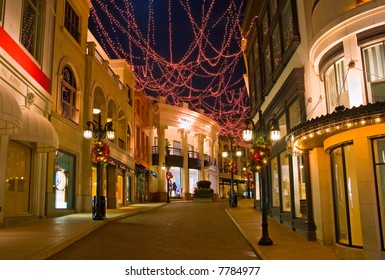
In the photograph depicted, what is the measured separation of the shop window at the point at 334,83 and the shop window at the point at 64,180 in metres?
15.1

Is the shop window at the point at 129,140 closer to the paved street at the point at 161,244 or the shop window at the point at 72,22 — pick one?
the shop window at the point at 72,22

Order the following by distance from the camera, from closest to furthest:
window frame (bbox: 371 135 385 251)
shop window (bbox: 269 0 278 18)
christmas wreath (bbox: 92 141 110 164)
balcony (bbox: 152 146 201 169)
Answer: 1. window frame (bbox: 371 135 385 251)
2. shop window (bbox: 269 0 278 18)
3. christmas wreath (bbox: 92 141 110 164)
4. balcony (bbox: 152 146 201 169)

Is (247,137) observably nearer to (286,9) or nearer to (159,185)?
(286,9)

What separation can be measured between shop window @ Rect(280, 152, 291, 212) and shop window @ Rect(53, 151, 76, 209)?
11938mm

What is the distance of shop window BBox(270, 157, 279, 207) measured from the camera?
68.0ft

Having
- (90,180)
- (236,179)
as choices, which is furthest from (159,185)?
(236,179)

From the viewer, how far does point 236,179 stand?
77.7 metres

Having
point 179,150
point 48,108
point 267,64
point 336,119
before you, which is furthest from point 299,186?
point 179,150

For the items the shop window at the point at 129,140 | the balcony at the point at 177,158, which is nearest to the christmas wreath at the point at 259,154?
A: the shop window at the point at 129,140

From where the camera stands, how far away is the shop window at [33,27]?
18.6m

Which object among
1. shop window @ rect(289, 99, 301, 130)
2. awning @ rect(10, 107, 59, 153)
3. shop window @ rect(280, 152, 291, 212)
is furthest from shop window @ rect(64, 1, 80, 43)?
shop window @ rect(280, 152, 291, 212)

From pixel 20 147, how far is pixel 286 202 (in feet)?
Result: 39.8

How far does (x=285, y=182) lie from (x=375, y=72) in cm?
856

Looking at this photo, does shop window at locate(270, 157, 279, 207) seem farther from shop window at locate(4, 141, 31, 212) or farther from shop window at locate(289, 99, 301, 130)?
shop window at locate(4, 141, 31, 212)
